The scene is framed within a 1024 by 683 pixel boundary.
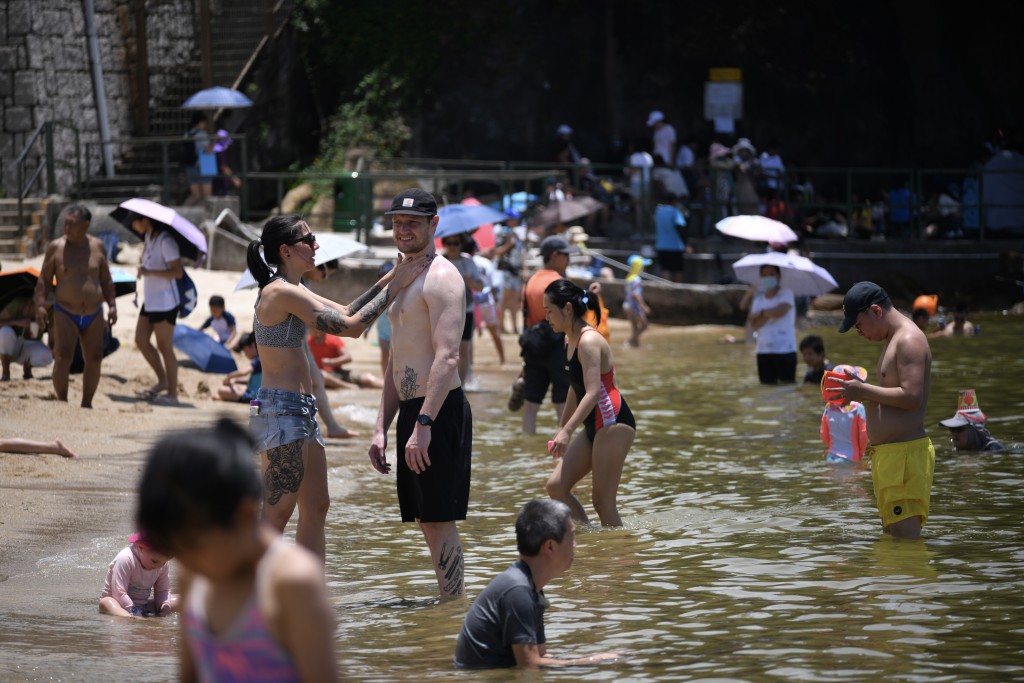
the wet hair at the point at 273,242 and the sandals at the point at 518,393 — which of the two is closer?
the wet hair at the point at 273,242

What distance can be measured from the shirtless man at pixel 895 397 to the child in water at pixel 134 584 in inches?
142

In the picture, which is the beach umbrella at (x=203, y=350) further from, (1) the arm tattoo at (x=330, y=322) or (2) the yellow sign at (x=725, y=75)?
(2) the yellow sign at (x=725, y=75)

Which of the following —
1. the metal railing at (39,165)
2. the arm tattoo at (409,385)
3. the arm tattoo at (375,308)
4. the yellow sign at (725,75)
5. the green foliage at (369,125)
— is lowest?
the arm tattoo at (409,385)

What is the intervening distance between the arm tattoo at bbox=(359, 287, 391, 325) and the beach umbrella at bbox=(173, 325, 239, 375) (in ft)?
29.2

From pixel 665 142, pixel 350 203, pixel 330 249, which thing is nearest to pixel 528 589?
pixel 330 249

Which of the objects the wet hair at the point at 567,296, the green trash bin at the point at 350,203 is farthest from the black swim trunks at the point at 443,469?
the green trash bin at the point at 350,203

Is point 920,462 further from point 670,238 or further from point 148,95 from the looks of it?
point 148,95

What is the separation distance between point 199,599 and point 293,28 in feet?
90.5

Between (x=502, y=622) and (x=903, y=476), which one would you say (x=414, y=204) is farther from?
(x=903, y=476)

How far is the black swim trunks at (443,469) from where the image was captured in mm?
6457

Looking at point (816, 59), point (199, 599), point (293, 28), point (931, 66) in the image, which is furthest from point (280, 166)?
point (199, 599)

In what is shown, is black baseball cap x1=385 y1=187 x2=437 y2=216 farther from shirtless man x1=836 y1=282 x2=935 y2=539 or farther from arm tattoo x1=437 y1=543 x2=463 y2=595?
shirtless man x1=836 y1=282 x2=935 y2=539

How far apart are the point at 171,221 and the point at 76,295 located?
122 cm

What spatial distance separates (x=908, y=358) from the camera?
719 cm
